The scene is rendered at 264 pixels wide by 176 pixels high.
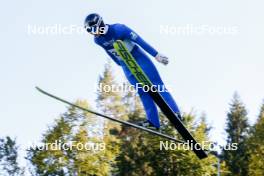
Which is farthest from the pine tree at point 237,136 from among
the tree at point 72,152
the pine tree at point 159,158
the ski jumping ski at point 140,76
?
the ski jumping ski at point 140,76

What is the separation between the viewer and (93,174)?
33.7 meters

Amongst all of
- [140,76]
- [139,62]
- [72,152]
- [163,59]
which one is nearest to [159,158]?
[72,152]

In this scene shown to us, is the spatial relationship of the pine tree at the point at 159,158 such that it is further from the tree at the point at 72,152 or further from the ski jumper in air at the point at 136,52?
the ski jumper in air at the point at 136,52

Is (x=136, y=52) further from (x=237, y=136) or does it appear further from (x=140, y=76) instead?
(x=237, y=136)

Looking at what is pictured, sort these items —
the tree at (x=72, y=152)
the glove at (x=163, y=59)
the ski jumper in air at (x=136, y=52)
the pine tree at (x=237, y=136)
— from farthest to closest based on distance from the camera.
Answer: the pine tree at (x=237, y=136) < the tree at (x=72, y=152) < the ski jumper in air at (x=136, y=52) < the glove at (x=163, y=59)

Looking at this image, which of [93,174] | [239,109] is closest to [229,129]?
[239,109]

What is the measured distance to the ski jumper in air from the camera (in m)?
9.22

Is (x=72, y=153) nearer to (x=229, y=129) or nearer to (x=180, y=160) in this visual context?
(x=180, y=160)

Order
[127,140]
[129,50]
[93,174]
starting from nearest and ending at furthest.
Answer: [129,50] < [93,174] < [127,140]

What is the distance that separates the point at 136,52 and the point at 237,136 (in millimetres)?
52487

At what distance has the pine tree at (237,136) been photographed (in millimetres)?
55009

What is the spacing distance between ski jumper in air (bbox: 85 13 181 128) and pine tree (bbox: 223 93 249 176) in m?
46.4

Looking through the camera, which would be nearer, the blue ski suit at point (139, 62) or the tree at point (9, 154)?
the blue ski suit at point (139, 62)

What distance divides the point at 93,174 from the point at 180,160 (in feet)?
22.2
